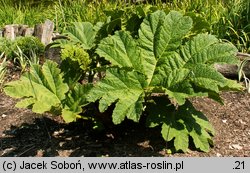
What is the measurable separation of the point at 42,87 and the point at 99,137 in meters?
0.56

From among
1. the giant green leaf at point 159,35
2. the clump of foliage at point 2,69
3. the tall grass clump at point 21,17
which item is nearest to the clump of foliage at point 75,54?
the giant green leaf at point 159,35

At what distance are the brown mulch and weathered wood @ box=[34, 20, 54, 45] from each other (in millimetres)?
1622

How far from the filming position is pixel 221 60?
126 inches

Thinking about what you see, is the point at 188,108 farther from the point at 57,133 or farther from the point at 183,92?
the point at 57,133

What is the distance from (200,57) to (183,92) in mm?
327

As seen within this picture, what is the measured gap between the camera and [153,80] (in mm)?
3332

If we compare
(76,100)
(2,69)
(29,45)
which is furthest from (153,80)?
(29,45)

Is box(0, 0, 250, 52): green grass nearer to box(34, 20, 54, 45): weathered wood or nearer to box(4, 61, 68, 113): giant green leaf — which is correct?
box(34, 20, 54, 45): weathered wood

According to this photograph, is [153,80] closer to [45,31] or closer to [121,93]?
[121,93]

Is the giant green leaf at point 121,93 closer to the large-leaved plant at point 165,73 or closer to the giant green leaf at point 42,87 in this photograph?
the large-leaved plant at point 165,73

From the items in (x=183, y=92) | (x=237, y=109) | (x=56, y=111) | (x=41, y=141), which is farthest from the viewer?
(x=237, y=109)

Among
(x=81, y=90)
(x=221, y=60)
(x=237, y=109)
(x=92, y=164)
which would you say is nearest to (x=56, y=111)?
(x=81, y=90)

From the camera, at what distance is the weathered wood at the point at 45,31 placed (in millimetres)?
5461

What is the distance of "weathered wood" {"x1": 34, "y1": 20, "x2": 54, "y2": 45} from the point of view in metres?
5.46
